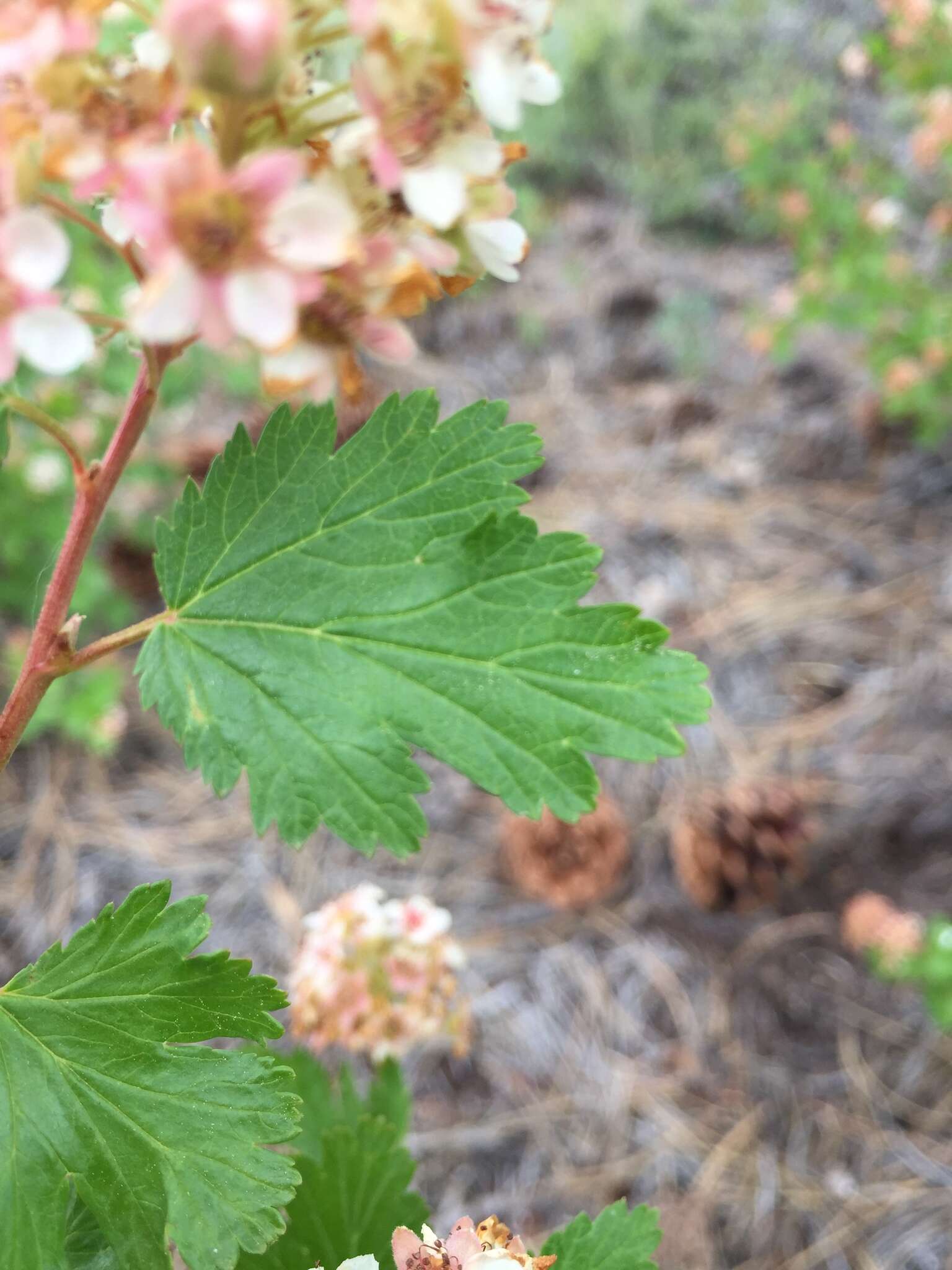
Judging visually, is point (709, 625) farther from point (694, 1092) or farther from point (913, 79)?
point (913, 79)

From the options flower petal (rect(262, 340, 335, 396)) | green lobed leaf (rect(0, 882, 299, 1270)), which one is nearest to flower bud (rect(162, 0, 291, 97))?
flower petal (rect(262, 340, 335, 396))

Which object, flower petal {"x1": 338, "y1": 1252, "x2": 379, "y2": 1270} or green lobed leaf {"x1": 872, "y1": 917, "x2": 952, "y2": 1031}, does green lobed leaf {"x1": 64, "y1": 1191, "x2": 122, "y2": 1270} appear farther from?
green lobed leaf {"x1": 872, "y1": 917, "x2": 952, "y2": 1031}

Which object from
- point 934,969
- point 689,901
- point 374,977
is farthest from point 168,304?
point 689,901

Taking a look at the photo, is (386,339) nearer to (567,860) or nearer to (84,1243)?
(84,1243)

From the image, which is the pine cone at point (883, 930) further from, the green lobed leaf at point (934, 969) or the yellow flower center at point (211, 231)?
the yellow flower center at point (211, 231)

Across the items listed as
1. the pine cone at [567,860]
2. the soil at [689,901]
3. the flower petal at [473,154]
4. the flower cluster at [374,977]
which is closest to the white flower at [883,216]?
the soil at [689,901]
